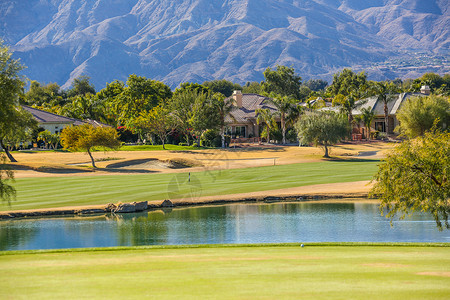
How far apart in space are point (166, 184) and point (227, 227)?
17.0m

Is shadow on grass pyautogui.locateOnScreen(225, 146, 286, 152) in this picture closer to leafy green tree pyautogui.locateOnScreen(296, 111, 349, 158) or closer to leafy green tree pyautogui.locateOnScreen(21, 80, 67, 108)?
leafy green tree pyautogui.locateOnScreen(296, 111, 349, 158)

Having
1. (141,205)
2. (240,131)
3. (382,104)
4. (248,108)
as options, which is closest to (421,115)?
(382,104)

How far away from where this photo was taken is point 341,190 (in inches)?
1641

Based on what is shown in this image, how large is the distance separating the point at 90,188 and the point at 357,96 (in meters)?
62.9

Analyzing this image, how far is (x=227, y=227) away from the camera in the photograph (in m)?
30.5

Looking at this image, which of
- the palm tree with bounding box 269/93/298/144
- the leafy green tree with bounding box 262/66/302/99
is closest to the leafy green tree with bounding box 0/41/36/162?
the palm tree with bounding box 269/93/298/144

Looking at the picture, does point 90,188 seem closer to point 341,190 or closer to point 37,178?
point 37,178

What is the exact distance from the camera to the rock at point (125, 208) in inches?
1436

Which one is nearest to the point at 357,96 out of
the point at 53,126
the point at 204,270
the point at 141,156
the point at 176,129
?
the point at 176,129

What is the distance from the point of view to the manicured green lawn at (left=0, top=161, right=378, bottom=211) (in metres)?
40.2

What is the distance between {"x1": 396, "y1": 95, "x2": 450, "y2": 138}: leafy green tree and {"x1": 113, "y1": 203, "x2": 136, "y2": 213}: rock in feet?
160

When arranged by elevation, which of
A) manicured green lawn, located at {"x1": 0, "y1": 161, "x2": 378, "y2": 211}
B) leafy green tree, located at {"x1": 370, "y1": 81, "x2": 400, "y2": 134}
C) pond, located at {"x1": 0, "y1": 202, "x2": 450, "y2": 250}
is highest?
leafy green tree, located at {"x1": 370, "y1": 81, "x2": 400, "y2": 134}

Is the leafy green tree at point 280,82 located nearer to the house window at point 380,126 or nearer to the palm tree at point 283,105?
the house window at point 380,126

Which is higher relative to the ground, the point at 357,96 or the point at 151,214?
Result: the point at 357,96
